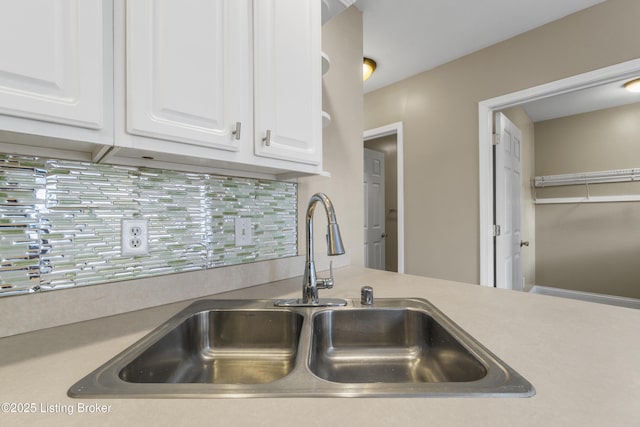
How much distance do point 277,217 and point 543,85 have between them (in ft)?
7.25

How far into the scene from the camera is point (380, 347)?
904 mm

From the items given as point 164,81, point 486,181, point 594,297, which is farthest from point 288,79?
point 594,297

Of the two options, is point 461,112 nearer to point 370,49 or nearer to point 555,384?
point 370,49

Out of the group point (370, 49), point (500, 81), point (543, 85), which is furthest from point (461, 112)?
point (370, 49)

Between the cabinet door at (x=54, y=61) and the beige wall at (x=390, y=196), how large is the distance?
4.04m

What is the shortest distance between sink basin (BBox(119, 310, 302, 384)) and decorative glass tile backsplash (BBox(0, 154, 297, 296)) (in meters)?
0.25

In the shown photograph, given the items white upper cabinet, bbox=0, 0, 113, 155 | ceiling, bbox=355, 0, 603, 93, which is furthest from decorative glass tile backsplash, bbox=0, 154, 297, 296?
ceiling, bbox=355, 0, 603, 93

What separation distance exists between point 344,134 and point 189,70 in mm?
1108

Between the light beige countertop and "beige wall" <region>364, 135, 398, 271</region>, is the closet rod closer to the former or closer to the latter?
"beige wall" <region>364, 135, 398, 271</region>

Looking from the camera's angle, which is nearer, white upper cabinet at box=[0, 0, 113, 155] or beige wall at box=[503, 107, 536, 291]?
white upper cabinet at box=[0, 0, 113, 155]

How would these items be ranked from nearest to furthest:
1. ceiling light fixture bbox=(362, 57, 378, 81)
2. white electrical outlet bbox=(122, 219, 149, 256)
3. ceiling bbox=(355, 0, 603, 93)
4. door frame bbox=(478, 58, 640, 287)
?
white electrical outlet bbox=(122, 219, 149, 256) < ceiling bbox=(355, 0, 603, 93) < door frame bbox=(478, 58, 640, 287) < ceiling light fixture bbox=(362, 57, 378, 81)

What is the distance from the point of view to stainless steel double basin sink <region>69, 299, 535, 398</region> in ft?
2.14

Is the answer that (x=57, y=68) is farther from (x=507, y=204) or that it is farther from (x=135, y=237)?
(x=507, y=204)

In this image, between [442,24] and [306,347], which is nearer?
[306,347]
